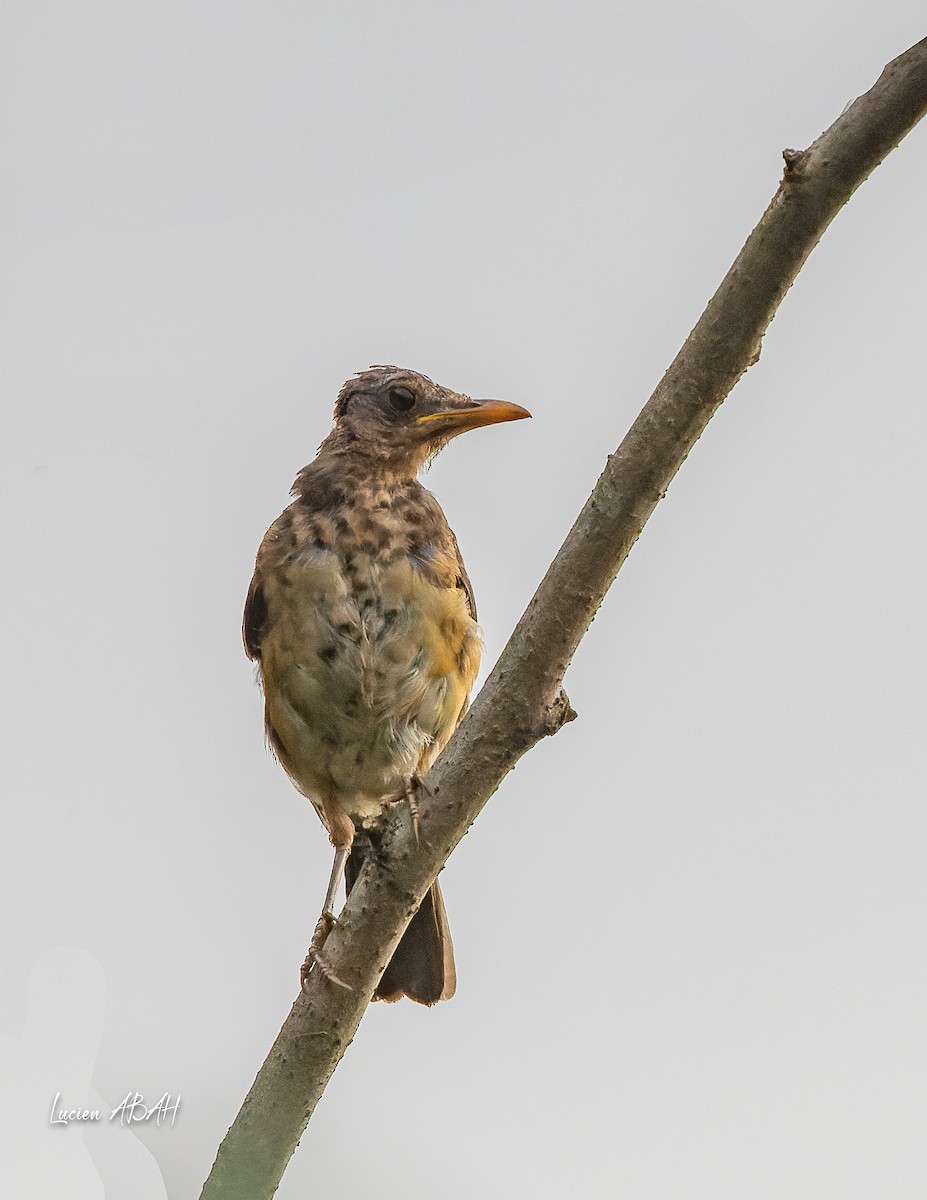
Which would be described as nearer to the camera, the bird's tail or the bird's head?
the bird's tail

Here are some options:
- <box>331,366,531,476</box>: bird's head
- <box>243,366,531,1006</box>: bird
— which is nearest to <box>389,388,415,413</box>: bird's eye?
<box>331,366,531,476</box>: bird's head

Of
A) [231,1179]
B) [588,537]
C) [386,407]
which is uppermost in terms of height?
[386,407]

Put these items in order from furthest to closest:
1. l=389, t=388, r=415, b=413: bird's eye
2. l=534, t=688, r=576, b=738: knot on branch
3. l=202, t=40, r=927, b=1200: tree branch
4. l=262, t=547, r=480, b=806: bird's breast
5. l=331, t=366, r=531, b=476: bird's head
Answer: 1. l=389, t=388, r=415, b=413: bird's eye
2. l=331, t=366, r=531, b=476: bird's head
3. l=262, t=547, r=480, b=806: bird's breast
4. l=534, t=688, r=576, b=738: knot on branch
5. l=202, t=40, r=927, b=1200: tree branch

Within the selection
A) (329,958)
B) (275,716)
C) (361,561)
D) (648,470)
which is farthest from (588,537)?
(275,716)

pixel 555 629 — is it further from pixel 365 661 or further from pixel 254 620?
pixel 254 620

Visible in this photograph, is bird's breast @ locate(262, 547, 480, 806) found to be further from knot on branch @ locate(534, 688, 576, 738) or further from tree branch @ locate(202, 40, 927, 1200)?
knot on branch @ locate(534, 688, 576, 738)

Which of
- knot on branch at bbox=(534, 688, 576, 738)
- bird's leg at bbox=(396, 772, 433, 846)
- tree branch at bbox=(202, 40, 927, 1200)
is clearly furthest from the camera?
bird's leg at bbox=(396, 772, 433, 846)

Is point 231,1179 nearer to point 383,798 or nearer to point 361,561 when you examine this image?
point 383,798
